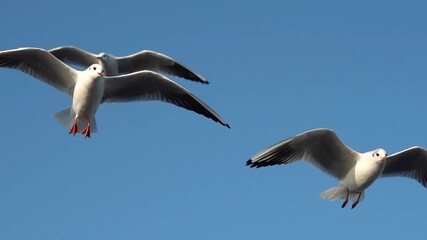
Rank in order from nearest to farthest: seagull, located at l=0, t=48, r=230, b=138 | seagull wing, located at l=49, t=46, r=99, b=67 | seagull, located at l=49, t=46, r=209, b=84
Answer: seagull, located at l=0, t=48, r=230, b=138 < seagull, located at l=49, t=46, r=209, b=84 < seagull wing, located at l=49, t=46, r=99, b=67

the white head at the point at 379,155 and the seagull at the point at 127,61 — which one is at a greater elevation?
the seagull at the point at 127,61

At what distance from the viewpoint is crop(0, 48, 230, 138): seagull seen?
45.7 feet

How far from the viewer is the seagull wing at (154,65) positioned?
17984mm

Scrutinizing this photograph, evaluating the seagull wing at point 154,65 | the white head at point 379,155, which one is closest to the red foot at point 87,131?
the seagull wing at point 154,65

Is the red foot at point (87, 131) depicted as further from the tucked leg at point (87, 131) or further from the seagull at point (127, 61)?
the seagull at point (127, 61)

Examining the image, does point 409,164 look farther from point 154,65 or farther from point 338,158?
point 154,65

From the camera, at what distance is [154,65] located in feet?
61.0

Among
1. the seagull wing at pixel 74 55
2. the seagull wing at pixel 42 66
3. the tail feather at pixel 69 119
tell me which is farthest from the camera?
the seagull wing at pixel 74 55

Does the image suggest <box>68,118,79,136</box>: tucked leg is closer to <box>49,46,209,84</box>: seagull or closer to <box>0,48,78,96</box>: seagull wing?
<box>0,48,78,96</box>: seagull wing

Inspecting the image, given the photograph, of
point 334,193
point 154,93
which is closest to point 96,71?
point 154,93

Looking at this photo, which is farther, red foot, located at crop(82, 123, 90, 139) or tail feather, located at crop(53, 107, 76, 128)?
tail feather, located at crop(53, 107, 76, 128)

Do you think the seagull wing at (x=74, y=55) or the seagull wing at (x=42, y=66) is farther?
the seagull wing at (x=74, y=55)

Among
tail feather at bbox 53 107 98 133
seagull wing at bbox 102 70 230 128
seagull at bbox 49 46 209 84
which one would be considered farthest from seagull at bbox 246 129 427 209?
seagull at bbox 49 46 209 84

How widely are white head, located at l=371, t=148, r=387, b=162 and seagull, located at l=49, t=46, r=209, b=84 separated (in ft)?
16.9
